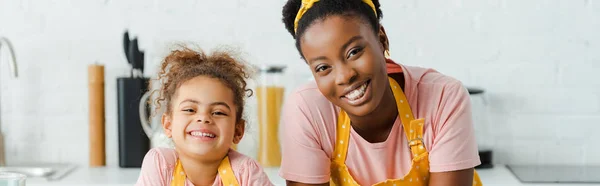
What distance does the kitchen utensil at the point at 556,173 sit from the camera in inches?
87.2

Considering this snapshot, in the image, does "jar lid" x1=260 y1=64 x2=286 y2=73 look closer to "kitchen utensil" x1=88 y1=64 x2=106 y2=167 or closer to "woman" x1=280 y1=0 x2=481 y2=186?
"kitchen utensil" x1=88 y1=64 x2=106 y2=167

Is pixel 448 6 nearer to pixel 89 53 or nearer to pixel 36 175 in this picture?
pixel 89 53

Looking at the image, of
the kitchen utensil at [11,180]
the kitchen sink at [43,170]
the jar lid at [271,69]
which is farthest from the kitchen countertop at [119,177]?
the kitchen utensil at [11,180]

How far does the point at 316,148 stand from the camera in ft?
4.95

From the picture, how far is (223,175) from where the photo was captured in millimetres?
1473

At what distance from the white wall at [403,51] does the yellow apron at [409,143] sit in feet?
3.05

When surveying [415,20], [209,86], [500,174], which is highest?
[415,20]

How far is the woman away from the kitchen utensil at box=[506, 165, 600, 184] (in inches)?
30.8

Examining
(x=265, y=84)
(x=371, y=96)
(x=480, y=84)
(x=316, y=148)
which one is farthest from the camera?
(x=480, y=84)

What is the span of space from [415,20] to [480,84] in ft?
0.89

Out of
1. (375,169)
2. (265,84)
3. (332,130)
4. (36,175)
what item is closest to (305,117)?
(332,130)

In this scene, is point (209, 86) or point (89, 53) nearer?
point (209, 86)

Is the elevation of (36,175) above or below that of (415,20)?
below

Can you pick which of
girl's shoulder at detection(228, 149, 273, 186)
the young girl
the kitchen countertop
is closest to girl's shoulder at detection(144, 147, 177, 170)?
the young girl
